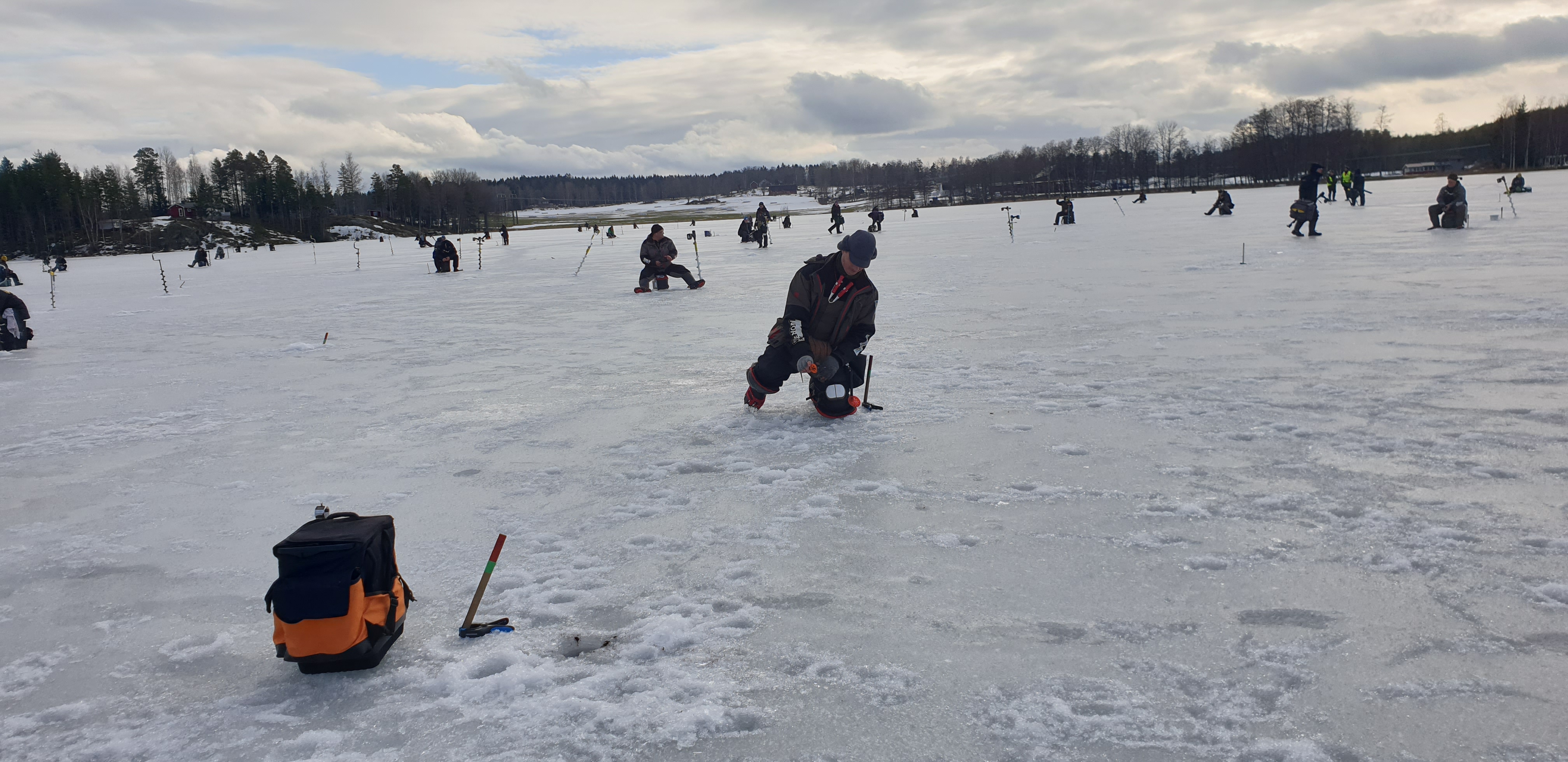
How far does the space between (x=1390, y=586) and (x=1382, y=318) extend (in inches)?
289

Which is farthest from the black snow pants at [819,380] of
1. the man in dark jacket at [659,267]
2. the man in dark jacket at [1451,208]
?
the man in dark jacket at [1451,208]

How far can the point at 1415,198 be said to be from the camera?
37375 millimetres

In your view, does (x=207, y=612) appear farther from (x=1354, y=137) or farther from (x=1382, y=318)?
(x=1354, y=137)

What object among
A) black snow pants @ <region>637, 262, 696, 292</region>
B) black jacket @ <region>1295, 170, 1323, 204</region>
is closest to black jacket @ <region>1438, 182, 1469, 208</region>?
black jacket @ <region>1295, 170, 1323, 204</region>

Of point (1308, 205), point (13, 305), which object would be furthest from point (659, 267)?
point (1308, 205)

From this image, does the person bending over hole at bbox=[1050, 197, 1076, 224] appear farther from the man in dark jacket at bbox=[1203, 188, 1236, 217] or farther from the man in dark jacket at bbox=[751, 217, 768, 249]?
the man in dark jacket at bbox=[751, 217, 768, 249]

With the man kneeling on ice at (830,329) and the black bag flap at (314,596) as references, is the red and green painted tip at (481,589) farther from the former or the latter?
the man kneeling on ice at (830,329)

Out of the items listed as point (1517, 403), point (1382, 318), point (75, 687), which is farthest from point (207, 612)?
point (1382, 318)

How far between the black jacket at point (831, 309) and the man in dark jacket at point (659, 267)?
11.5 meters

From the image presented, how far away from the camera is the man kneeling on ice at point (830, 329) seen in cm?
672

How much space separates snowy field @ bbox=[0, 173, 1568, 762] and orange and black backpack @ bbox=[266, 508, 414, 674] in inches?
4.6

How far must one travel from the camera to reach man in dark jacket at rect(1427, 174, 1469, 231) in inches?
802

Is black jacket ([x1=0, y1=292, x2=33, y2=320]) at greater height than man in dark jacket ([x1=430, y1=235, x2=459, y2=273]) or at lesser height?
lesser

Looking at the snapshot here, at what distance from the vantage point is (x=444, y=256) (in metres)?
27.4
